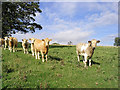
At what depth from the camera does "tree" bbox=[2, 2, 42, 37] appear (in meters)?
30.5

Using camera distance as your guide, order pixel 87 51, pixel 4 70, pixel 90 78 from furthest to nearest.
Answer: pixel 87 51 < pixel 4 70 < pixel 90 78

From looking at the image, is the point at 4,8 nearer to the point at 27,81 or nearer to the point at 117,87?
the point at 27,81

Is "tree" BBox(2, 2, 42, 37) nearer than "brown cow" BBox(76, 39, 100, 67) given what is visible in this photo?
No

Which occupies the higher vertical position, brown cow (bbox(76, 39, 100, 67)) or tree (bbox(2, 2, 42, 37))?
tree (bbox(2, 2, 42, 37))

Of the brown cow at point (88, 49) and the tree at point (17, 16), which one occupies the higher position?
the tree at point (17, 16)

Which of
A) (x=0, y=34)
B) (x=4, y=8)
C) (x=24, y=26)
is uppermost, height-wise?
(x=4, y=8)

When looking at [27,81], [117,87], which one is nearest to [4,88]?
[27,81]

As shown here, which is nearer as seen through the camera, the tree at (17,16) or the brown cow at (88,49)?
the brown cow at (88,49)

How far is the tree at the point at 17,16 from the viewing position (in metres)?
30.5

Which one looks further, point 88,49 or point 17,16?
point 17,16

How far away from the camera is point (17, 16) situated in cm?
3350

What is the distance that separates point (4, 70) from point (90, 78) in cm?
879

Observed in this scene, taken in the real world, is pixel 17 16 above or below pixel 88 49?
above

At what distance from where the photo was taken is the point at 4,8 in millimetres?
30578
